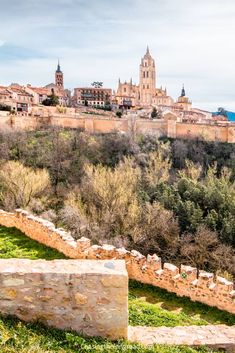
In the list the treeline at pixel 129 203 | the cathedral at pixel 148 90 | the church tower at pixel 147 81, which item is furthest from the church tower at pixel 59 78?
the treeline at pixel 129 203

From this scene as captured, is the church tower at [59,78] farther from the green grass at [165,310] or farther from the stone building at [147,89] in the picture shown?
the green grass at [165,310]

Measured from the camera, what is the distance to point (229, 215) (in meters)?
19.9

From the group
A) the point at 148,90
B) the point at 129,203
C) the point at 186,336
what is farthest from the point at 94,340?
the point at 148,90

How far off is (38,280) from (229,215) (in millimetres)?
16390

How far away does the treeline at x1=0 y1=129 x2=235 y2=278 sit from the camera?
15.9 meters

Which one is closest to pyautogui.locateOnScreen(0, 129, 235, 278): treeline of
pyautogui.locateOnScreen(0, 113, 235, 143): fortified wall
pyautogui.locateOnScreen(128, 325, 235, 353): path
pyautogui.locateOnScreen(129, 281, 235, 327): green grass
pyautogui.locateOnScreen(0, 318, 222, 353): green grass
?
pyautogui.locateOnScreen(129, 281, 235, 327): green grass

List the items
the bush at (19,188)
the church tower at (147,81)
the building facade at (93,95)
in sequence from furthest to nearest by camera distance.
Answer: the church tower at (147,81), the building facade at (93,95), the bush at (19,188)

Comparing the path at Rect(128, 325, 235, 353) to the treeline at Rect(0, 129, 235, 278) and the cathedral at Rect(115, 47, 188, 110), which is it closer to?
the treeline at Rect(0, 129, 235, 278)

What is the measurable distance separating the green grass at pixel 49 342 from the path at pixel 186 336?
1.03 feet

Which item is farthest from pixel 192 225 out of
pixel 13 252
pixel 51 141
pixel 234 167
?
pixel 51 141

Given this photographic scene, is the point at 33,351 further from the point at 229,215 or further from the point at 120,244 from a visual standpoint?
the point at 229,215

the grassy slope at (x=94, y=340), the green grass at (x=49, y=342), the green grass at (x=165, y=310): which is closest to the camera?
the green grass at (x=49, y=342)

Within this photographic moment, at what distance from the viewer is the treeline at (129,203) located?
15.9 meters

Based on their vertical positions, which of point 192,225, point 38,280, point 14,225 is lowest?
point 192,225
